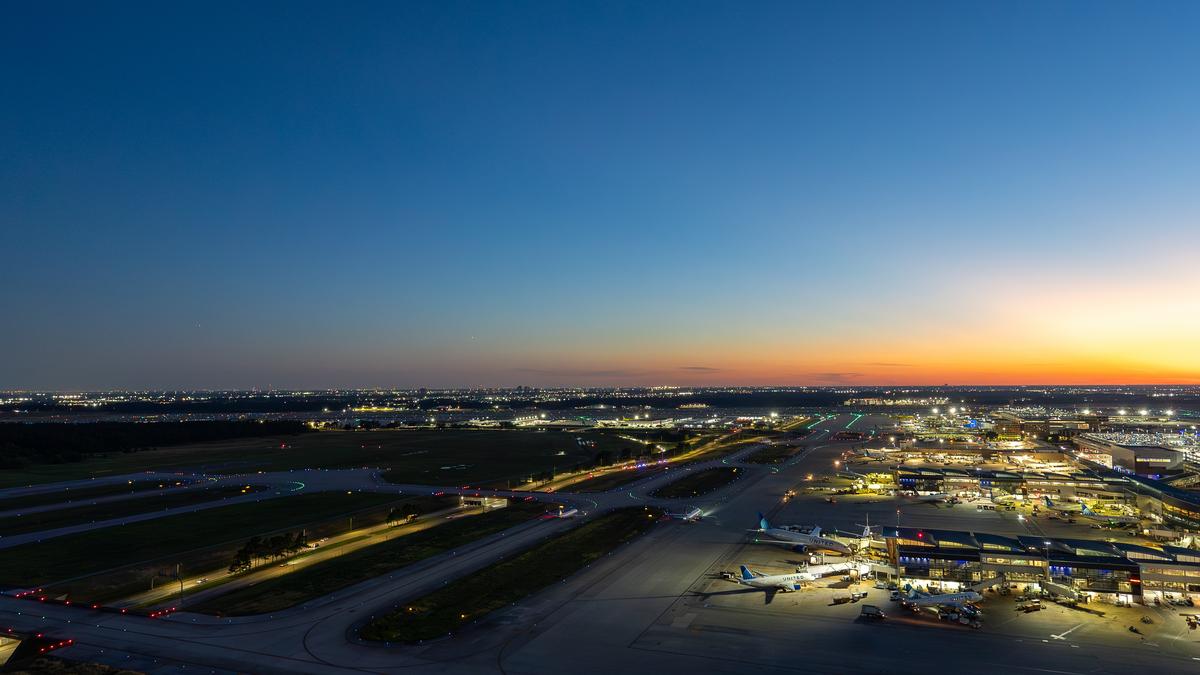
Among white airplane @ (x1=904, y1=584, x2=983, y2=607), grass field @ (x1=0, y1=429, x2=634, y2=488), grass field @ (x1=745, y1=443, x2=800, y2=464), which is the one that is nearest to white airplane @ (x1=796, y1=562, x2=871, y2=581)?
white airplane @ (x1=904, y1=584, x2=983, y2=607)

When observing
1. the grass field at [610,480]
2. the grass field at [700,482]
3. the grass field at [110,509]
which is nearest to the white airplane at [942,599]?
the grass field at [700,482]

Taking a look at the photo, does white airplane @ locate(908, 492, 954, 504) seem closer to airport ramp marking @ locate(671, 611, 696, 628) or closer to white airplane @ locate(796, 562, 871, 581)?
white airplane @ locate(796, 562, 871, 581)

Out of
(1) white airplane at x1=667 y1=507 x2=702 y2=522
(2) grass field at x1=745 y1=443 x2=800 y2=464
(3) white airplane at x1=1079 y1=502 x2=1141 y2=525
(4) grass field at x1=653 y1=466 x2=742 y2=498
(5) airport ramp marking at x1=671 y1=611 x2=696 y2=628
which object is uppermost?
(5) airport ramp marking at x1=671 y1=611 x2=696 y2=628

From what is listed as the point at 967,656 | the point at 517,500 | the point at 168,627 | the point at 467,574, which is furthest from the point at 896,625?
the point at 517,500

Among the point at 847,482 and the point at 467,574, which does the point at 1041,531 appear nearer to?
the point at 847,482

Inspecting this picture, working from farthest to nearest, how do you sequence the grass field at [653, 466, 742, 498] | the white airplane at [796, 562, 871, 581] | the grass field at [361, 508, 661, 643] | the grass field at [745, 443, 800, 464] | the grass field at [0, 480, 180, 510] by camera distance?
the grass field at [745, 443, 800, 464] → the grass field at [653, 466, 742, 498] → the grass field at [0, 480, 180, 510] → the white airplane at [796, 562, 871, 581] → the grass field at [361, 508, 661, 643]

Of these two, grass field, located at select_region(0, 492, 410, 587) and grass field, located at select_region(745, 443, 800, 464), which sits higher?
grass field, located at select_region(0, 492, 410, 587)

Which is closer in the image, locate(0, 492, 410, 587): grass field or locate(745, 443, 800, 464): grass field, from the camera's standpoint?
locate(0, 492, 410, 587): grass field
